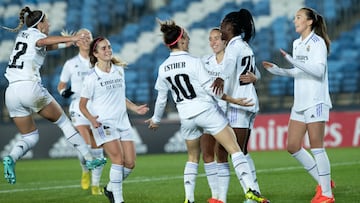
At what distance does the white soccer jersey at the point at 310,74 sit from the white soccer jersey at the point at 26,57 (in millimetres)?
3553

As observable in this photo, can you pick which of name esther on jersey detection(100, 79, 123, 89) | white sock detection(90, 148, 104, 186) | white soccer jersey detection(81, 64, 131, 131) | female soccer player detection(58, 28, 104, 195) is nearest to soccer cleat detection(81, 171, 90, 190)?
female soccer player detection(58, 28, 104, 195)

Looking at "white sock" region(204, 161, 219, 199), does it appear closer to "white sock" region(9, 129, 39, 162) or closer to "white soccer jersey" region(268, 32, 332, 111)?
"white soccer jersey" region(268, 32, 332, 111)

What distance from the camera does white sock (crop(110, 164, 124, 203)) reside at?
10688 mm

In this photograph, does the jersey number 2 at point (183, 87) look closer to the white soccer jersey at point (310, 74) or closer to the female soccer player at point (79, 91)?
the white soccer jersey at point (310, 74)

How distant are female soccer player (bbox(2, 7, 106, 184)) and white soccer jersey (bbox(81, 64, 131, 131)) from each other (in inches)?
29.0

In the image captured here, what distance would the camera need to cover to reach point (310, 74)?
9.95m

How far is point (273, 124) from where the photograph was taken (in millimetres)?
21500

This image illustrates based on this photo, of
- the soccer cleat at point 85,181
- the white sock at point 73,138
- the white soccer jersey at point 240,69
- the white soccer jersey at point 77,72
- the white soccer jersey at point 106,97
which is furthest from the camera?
the white soccer jersey at point 77,72

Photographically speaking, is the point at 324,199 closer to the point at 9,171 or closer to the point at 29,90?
the point at 9,171

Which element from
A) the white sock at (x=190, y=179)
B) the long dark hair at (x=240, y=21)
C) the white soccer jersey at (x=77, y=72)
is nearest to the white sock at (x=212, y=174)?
the white sock at (x=190, y=179)

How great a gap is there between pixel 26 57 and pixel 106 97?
145 centimetres

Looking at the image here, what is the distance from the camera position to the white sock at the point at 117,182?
1069cm

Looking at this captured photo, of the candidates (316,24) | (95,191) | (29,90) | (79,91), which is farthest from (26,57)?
(316,24)

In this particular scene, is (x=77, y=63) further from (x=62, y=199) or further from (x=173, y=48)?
(x=173, y=48)
